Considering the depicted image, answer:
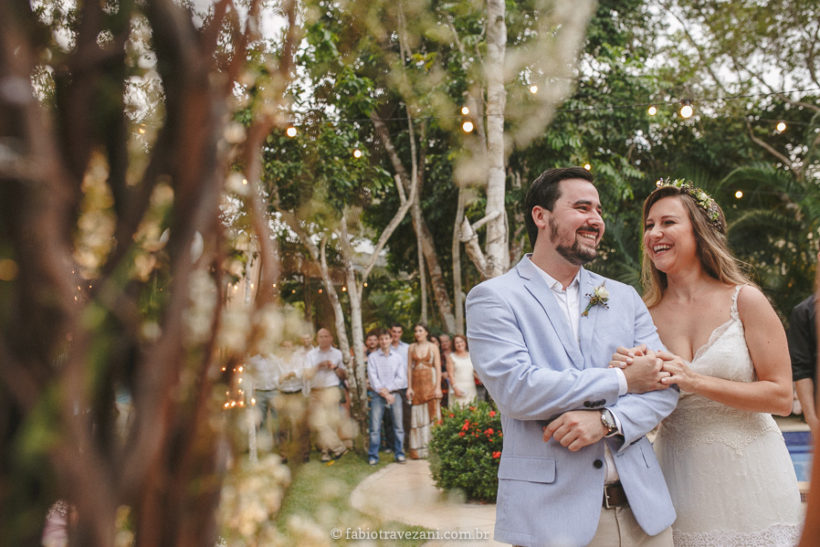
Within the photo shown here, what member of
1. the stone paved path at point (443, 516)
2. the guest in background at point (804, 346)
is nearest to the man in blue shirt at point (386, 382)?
the stone paved path at point (443, 516)

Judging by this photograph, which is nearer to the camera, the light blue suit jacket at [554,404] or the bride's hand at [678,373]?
the light blue suit jacket at [554,404]

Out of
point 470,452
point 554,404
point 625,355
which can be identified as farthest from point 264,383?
point 470,452

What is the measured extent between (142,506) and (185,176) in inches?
9.8

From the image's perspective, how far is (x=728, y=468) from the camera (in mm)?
2025

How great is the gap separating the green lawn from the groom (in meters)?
0.72

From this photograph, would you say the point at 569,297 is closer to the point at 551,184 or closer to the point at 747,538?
the point at 551,184

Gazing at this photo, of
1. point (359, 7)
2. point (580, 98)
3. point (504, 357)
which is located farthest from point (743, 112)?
point (359, 7)

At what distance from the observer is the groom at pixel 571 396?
1.68 meters

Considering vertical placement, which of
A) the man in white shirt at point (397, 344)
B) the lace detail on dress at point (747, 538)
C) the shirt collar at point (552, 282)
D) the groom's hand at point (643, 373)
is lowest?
the lace detail on dress at point (747, 538)

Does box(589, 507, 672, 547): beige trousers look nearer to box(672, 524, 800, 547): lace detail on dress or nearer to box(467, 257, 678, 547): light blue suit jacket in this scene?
box(467, 257, 678, 547): light blue suit jacket

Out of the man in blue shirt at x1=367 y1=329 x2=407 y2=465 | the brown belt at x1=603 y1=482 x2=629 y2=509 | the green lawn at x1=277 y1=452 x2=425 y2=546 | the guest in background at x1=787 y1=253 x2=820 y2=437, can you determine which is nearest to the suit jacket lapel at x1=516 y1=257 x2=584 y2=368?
the brown belt at x1=603 y1=482 x2=629 y2=509

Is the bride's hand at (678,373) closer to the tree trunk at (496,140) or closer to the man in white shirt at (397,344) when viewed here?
the tree trunk at (496,140)

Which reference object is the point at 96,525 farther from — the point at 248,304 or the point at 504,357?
the point at 504,357

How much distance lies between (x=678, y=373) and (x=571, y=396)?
0.41m
